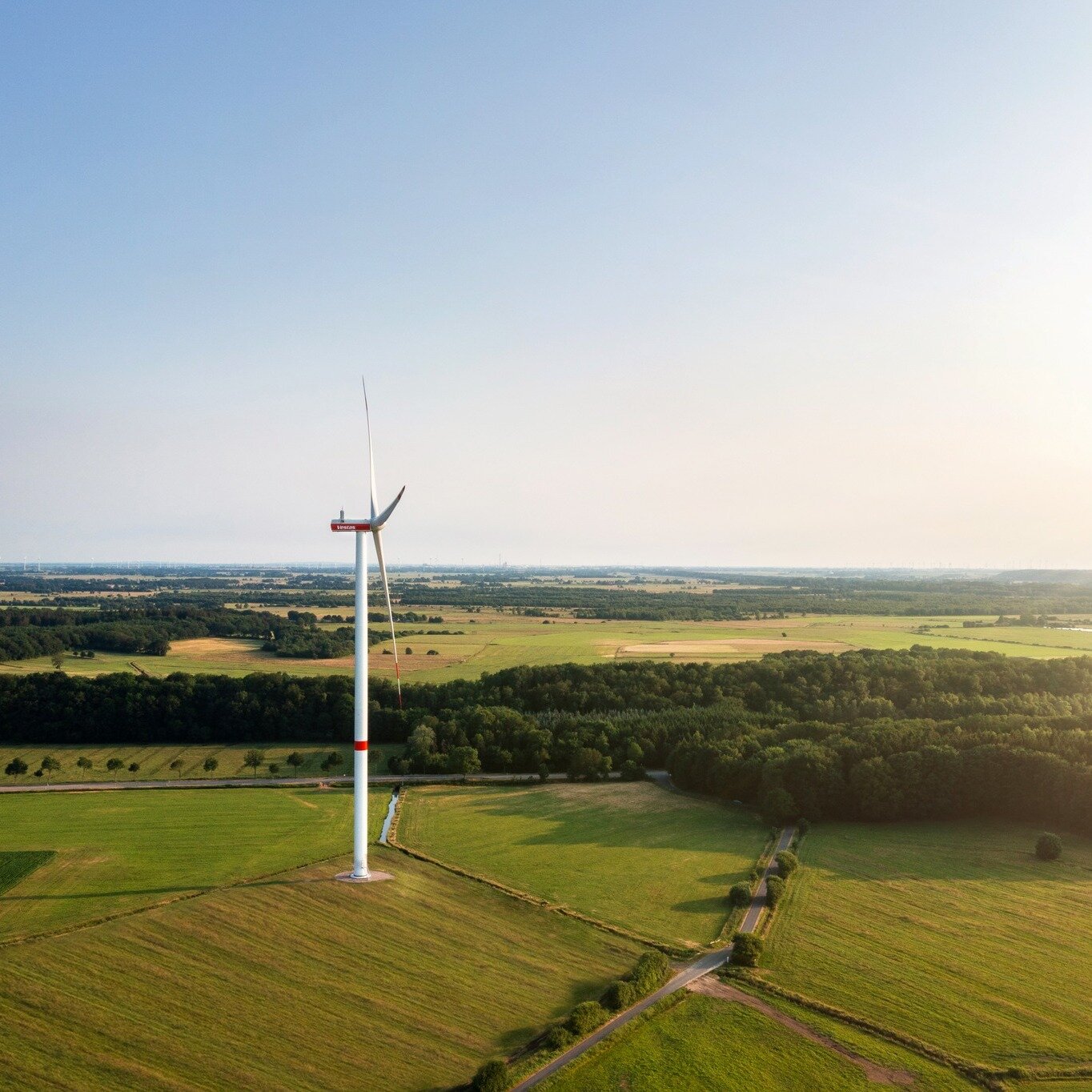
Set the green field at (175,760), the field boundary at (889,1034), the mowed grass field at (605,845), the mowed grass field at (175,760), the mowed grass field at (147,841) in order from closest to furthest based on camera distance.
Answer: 1. the field boundary at (889,1034)
2. the mowed grass field at (147,841)
3. the mowed grass field at (605,845)
4. the mowed grass field at (175,760)
5. the green field at (175,760)

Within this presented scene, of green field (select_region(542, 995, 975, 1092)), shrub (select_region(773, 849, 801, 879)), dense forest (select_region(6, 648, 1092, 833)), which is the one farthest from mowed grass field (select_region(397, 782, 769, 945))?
green field (select_region(542, 995, 975, 1092))

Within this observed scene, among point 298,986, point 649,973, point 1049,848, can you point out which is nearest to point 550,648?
point 1049,848

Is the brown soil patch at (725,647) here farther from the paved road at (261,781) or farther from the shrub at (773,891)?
the shrub at (773,891)

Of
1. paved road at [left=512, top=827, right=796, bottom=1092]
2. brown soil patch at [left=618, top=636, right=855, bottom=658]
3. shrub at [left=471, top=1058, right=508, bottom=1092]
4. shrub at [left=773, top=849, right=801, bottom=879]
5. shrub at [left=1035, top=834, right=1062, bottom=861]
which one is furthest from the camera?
brown soil patch at [left=618, top=636, right=855, bottom=658]

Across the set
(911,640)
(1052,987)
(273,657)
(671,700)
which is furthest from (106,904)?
(911,640)

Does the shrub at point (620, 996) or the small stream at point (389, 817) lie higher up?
the shrub at point (620, 996)

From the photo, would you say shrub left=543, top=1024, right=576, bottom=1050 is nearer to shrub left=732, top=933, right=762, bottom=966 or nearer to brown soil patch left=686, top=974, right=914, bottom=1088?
brown soil patch left=686, top=974, right=914, bottom=1088

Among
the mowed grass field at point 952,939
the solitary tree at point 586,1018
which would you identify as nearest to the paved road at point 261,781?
the mowed grass field at point 952,939
